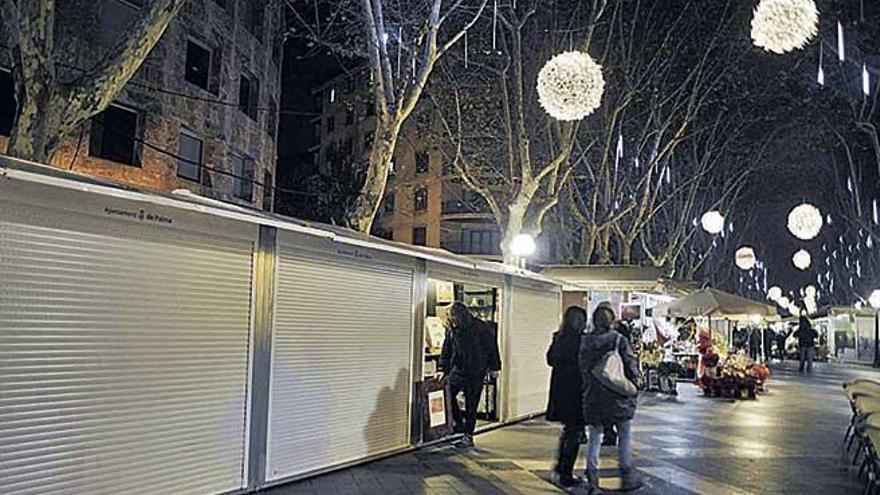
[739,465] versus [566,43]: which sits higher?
[566,43]

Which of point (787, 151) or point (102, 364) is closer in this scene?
point (102, 364)

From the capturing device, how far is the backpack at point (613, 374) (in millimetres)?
8234

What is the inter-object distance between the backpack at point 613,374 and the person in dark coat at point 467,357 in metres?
2.59

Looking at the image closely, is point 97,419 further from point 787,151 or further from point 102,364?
point 787,151

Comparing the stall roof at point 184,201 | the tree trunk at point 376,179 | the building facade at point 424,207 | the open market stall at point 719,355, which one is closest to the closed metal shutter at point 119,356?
the stall roof at point 184,201

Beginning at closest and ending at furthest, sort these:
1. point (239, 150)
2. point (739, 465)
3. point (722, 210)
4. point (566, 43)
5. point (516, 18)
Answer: point (739, 465) < point (516, 18) < point (566, 43) < point (239, 150) < point (722, 210)

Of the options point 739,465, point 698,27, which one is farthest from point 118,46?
point 698,27

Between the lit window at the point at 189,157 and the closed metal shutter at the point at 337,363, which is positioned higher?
the lit window at the point at 189,157

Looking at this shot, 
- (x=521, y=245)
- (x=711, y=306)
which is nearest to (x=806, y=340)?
(x=711, y=306)

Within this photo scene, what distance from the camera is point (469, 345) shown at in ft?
35.0

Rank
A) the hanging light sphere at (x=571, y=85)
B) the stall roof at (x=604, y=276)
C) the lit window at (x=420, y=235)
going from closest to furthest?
1. the hanging light sphere at (x=571, y=85)
2. the stall roof at (x=604, y=276)
3. the lit window at (x=420, y=235)

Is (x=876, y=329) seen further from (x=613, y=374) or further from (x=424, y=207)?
(x=613, y=374)

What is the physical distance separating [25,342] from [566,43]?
43.1ft

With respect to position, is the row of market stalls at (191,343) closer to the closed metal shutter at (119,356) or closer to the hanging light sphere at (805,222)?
the closed metal shutter at (119,356)
